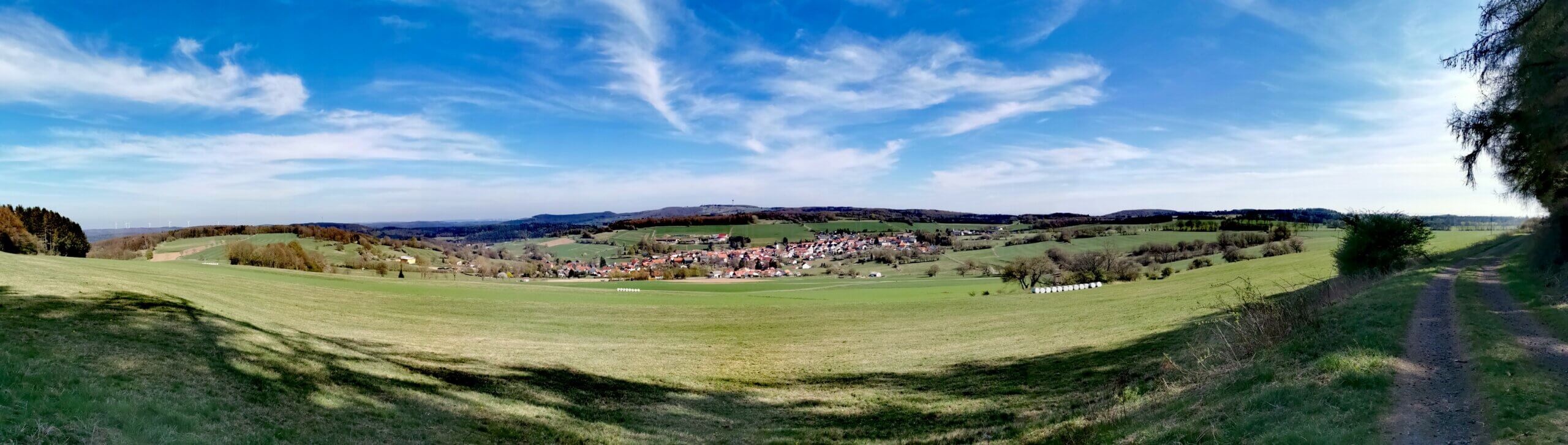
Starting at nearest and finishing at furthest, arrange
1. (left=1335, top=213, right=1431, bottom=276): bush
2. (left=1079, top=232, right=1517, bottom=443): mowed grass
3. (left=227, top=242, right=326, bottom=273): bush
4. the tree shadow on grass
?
(left=1079, top=232, right=1517, bottom=443): mowed grass → the tree shadow on grass → (left=1335, top=213, right=1431, bottom=276): bush → (left=227, top=242, right=326, bottom=273): bush

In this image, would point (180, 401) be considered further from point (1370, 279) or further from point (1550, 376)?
point (1370, 279)

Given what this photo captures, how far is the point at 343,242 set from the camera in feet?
293

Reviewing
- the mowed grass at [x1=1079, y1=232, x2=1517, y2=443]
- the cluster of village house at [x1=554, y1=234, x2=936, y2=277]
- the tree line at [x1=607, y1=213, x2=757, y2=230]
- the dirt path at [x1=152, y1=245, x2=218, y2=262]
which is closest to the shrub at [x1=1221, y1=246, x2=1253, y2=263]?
the cluster of village house at [x1=554, y1=234, x2=936, y2=277]

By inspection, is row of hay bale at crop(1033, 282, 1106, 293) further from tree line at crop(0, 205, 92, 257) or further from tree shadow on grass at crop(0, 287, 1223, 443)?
tree line at crop(0, 205, 92, 257)

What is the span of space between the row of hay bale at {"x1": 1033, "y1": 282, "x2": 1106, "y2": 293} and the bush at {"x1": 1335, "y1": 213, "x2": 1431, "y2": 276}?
26306 mm

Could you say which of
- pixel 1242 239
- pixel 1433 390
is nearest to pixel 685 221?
pixel 1242 239

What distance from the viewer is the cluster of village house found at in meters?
94.4

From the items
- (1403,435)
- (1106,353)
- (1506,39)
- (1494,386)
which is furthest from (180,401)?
(1506,39)

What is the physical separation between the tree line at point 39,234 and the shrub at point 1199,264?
333ft

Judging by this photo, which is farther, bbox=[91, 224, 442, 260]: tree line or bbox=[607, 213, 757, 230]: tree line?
bbox=[607, 213, 757, 230]: tree line

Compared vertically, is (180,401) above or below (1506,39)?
below

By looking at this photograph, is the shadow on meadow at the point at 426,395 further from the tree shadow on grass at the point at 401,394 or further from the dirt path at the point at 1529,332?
the dirt path at the point at 1529,332

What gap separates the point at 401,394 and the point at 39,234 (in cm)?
6769

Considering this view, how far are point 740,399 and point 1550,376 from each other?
13.0 m
